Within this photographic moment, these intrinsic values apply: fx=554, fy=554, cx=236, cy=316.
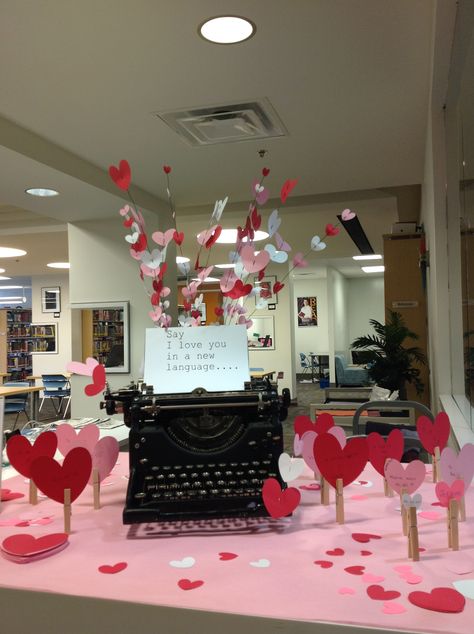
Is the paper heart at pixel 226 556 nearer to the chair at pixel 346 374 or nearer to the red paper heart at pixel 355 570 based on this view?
the red paper heart at pixel 355 570

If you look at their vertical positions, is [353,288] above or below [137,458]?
above

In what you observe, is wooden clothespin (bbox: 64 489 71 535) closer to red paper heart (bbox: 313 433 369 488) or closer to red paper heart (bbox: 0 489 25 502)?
red paper heart (bbox: 0 489 25 502)

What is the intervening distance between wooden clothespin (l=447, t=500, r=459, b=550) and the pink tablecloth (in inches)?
0.6

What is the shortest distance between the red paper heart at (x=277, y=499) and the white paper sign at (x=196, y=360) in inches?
14.8

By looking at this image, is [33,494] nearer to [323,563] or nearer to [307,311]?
[323,563]

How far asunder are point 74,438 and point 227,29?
6.19ft

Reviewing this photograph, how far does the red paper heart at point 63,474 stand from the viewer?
125cm

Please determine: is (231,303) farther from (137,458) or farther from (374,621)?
(374,621)

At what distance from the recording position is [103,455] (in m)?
1.47

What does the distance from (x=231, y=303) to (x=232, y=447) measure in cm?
53

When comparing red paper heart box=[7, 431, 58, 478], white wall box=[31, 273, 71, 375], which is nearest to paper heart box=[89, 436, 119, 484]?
red paper heart box=[7, 431, 58, 478]

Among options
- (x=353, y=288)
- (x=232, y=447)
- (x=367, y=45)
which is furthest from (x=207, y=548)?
(x=353, y=288)

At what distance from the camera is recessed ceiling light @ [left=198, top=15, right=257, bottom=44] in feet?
7.80

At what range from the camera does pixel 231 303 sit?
178cm
